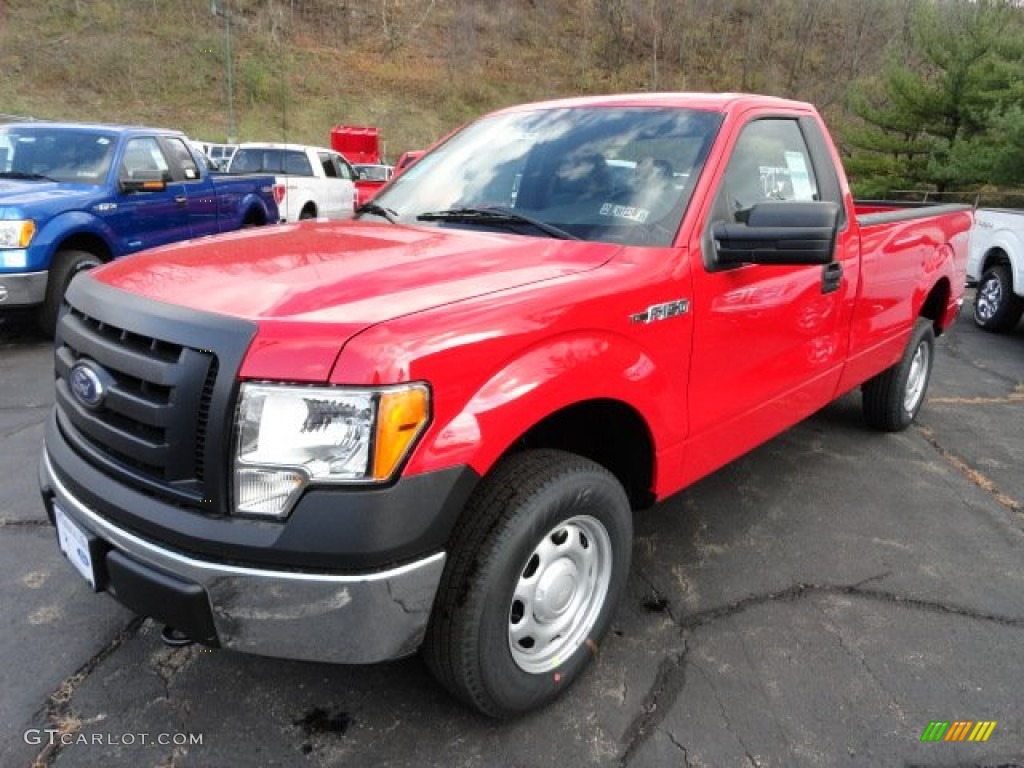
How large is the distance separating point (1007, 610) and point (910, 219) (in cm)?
231

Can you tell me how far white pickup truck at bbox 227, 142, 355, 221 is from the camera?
1399 cm

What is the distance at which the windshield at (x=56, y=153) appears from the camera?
6.92 metres

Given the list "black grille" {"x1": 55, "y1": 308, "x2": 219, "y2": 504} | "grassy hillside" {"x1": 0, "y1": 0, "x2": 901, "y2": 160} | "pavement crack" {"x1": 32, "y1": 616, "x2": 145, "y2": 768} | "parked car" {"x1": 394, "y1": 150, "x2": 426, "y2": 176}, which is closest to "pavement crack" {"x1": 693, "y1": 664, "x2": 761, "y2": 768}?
"black grille" {"x1": 55, "y1": 308, "x2": 219, "y2": 504}

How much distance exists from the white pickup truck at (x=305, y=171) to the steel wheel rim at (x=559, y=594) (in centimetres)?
1242

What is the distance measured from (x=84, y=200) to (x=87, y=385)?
5424 millimetres

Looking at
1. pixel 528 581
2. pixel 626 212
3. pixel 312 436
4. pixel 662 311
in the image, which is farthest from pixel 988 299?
pixel 312 436

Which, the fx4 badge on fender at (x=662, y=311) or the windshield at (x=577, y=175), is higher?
the windshield at (x=577, y=175)

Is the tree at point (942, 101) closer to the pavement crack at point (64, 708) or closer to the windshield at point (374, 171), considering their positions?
the windshield at point (374, 171)

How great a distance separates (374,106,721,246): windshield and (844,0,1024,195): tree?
1876 centimetres

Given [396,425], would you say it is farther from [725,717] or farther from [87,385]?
[725,717]

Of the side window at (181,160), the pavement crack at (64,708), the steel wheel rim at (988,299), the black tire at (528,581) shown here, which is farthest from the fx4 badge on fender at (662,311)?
the steel wheel rim at (988,299)

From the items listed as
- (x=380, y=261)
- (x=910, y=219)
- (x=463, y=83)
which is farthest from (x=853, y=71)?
(x=380, y=261)

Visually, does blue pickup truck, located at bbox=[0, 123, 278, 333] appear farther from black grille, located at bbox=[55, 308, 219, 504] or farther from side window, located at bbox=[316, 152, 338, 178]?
A: side window, located at bbox=[316, 152, 338, 178]

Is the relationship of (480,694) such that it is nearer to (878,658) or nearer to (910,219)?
(878,658)
